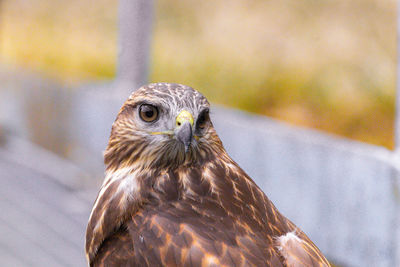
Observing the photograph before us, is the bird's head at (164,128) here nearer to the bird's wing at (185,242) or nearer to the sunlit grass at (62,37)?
the bird's wing at (185,242)

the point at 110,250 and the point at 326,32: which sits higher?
the point at 326,32

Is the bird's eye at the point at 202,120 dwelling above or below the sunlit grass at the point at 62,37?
above

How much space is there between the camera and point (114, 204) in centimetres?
276

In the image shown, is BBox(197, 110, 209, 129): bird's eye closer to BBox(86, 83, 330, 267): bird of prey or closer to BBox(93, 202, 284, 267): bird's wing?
BBox(86, 83, 330, 267): bird of prey

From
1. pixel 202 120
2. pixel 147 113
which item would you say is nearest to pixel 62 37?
pixel 147 113

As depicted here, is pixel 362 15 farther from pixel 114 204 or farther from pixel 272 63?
pixel 114 204

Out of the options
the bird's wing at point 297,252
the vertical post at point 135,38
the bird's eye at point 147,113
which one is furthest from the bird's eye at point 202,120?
the vertical post at point 135,38

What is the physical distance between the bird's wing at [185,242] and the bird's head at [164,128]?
25cm

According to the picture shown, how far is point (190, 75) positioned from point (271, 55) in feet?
2.32

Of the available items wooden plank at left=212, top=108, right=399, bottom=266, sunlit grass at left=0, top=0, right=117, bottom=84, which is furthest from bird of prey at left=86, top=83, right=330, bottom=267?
sunlit grass at left=0, top=0, right=117, bottom=84

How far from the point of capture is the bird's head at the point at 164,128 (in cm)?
271

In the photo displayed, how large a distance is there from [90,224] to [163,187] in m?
0.32

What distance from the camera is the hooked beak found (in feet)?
8.61

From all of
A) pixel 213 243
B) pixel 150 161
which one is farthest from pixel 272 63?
pixel 213 243
